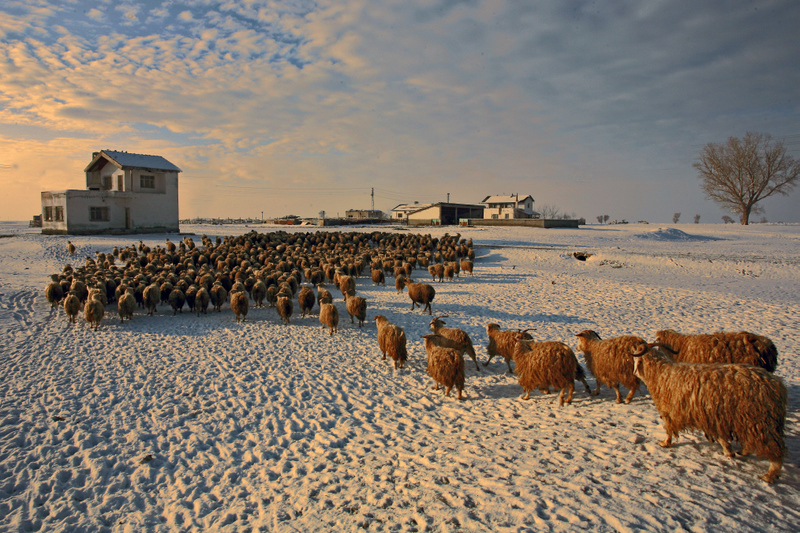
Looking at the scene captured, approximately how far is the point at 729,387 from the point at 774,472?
87cm

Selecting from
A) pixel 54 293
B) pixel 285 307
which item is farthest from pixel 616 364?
pixel 54 293

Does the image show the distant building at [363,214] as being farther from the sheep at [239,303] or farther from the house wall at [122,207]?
the sheep at [239,303]

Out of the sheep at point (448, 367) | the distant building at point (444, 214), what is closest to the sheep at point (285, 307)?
the sheep at point (448, 367)

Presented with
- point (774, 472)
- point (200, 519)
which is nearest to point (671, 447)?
point (774, 472)

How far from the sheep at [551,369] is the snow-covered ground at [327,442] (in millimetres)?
329

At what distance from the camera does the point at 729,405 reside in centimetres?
422

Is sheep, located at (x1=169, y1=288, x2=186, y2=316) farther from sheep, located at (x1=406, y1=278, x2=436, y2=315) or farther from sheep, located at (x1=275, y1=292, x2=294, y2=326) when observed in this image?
sheep, located at (x1=406, y1=278, x2=436, y2=315)

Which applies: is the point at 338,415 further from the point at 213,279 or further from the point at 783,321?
the point at 783,321

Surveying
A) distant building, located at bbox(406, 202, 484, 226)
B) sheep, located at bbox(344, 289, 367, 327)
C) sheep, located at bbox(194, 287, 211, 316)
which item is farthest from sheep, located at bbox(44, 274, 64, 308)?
distant building, located at bbox(406, 202, 484, 226)

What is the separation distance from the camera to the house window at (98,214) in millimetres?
36531

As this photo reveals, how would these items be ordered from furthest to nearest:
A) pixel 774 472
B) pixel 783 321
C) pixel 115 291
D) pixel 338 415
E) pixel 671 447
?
pixel 115 291 → pixel 783 321 → pixel 338 415 → pixel 671 447 → pixel 774 472

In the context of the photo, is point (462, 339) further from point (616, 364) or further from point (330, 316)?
point (330, 316)

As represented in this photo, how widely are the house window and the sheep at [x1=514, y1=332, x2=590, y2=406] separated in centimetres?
4356

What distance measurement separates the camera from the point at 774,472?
399 cm
